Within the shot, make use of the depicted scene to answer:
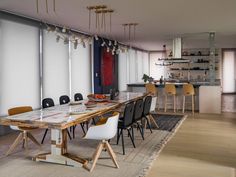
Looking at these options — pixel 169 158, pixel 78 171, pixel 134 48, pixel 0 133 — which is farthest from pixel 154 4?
pixel 134 48

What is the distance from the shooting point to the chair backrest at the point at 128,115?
4.28 meters

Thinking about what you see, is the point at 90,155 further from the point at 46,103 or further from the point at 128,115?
the point at 46,103

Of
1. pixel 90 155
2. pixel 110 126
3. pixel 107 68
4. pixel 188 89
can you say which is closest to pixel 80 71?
pixel 107 68

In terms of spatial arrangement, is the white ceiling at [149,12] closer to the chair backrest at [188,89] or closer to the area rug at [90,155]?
the chair backrest at [188,89]

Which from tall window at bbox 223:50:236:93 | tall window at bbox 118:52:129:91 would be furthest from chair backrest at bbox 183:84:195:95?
tall window at bbox 223:50:236:93

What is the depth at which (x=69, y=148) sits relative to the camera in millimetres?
4562

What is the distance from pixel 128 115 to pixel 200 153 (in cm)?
128

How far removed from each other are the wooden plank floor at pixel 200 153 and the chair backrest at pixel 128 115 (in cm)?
72

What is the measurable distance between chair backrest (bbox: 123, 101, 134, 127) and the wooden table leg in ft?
3.07

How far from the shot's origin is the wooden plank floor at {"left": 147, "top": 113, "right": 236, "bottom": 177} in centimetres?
351

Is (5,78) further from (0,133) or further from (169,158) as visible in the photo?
(169,158)

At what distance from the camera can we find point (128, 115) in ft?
14.3

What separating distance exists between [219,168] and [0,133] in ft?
13.6

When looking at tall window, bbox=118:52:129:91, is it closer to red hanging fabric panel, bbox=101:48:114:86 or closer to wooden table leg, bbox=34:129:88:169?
red hanging fabric panel, bbox=101:48:114:86
